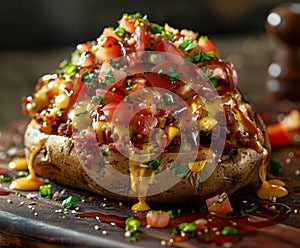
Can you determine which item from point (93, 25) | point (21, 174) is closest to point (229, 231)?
point (21, 174)

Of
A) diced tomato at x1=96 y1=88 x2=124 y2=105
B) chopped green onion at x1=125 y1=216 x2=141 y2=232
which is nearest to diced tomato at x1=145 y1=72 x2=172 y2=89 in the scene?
diced tomato at x1=96 y1=88 x2=124 y2=105

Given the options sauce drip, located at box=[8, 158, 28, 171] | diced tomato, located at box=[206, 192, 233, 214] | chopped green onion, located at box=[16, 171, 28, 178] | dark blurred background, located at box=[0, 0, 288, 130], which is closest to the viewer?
diced tomato, located at box=[206, 192, 233, 214]

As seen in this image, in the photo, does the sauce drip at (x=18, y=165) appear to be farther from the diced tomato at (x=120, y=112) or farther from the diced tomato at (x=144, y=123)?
the diced tomato at (x=144, y=123)

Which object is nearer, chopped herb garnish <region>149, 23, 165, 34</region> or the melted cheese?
the melted cheese

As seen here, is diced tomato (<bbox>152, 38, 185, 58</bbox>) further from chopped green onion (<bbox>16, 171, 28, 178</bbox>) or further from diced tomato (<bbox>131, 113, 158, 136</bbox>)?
chopped green onion (<bbox>16, 171, 28, 178</bbox>)

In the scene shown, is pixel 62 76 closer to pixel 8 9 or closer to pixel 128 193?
pixel 128 193

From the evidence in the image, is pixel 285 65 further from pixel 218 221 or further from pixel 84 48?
pixel 218 221

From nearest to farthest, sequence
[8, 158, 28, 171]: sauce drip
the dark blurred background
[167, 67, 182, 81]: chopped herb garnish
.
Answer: [167, 67, 182, 81]: chopped herb garnish, [8, 158, 28, 171]: sauce drip, the dark blurred background
